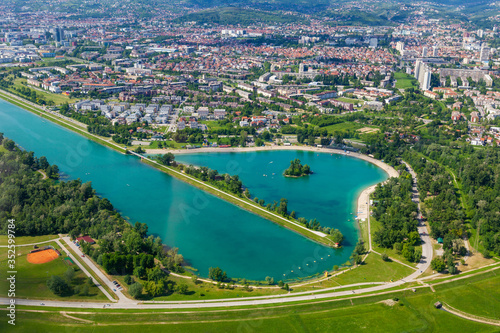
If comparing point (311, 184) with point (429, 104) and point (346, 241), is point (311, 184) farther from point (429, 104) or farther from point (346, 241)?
point (429, 104)

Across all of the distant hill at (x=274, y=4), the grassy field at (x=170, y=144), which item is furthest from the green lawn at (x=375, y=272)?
the distant hill at (x=274, y=4)

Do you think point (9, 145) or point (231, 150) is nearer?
point (9, 145)

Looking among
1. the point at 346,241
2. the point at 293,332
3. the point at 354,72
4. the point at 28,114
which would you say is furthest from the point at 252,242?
the point at 354,72

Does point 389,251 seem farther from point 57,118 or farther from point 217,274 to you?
point 57,118

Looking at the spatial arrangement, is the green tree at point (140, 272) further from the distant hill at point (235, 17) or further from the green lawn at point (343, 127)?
the distant hill at point (235, 17)

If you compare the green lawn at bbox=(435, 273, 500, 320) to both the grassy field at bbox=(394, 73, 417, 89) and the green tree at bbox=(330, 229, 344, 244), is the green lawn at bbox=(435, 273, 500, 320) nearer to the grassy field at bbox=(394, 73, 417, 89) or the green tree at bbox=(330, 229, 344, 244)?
the green tree at bbox=(330, 229, 344, 244)

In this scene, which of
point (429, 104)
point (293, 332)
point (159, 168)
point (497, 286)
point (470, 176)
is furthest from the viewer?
point (429, 104)

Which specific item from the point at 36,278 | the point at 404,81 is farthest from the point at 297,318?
the point at 404,81
